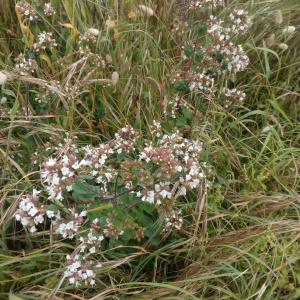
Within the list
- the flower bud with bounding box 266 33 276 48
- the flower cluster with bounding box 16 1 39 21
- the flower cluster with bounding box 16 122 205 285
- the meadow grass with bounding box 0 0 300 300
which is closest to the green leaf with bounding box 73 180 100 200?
the flower cluster with bounding box 16 122 205 285

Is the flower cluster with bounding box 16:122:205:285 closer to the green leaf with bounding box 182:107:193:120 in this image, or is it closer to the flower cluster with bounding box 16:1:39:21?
the green leaf with bounding box 182:107:193:120

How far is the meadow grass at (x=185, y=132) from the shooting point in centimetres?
146

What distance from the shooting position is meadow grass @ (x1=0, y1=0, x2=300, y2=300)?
1.46 m

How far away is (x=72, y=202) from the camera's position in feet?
4.81

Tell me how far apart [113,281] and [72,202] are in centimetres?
28

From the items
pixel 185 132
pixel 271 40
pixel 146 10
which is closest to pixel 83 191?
pixel 185 132

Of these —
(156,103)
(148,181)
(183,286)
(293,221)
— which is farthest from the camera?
(156,103)

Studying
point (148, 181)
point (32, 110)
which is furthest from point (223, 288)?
point (32, 110)

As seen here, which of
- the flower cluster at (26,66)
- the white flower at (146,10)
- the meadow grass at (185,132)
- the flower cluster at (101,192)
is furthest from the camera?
the white flower at (146,10)

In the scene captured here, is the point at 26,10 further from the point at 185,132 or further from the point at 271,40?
the point at 271,40

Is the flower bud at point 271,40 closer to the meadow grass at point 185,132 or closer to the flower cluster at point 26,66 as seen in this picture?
the meadow grass at point 185,132

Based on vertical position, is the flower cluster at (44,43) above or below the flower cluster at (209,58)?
above

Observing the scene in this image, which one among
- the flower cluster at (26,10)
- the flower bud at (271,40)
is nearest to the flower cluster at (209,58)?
the flower bud at (271,40)

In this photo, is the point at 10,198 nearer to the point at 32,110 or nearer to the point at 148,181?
the point at 32,110
